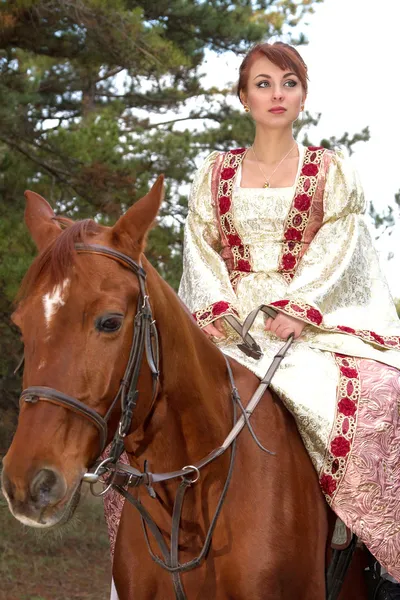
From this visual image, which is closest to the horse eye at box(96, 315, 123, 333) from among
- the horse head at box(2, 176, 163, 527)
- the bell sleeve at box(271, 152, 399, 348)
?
the horse head at box(2, 176, 163, 527)

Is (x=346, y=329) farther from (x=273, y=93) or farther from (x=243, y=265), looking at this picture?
(x=273, y=93)

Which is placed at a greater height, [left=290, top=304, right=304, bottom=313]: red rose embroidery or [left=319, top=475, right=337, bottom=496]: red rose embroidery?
[left=290, top=304, right=304, bottom=313]: red rose embroidery

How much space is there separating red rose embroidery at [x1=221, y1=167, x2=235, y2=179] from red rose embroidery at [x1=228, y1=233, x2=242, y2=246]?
0.27 m

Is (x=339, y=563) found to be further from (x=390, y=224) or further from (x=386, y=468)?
(x=390, y=224)

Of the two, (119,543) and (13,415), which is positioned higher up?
(119,543)

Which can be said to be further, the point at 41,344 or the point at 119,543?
the point at 119,543

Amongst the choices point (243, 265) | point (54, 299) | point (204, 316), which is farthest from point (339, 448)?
point (54, 299)

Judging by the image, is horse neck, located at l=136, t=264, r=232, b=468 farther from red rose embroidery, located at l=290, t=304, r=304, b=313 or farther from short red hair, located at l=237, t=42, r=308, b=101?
short red hair, located at l=237, t=42, r=308, b=101

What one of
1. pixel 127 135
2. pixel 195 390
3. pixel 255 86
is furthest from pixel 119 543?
pixel 127 135

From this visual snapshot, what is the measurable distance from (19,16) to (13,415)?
3.48 metres

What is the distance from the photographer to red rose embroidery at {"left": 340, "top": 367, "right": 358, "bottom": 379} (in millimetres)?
2842

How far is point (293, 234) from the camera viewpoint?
3.25 m

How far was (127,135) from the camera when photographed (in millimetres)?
8750

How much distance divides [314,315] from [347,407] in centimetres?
38
